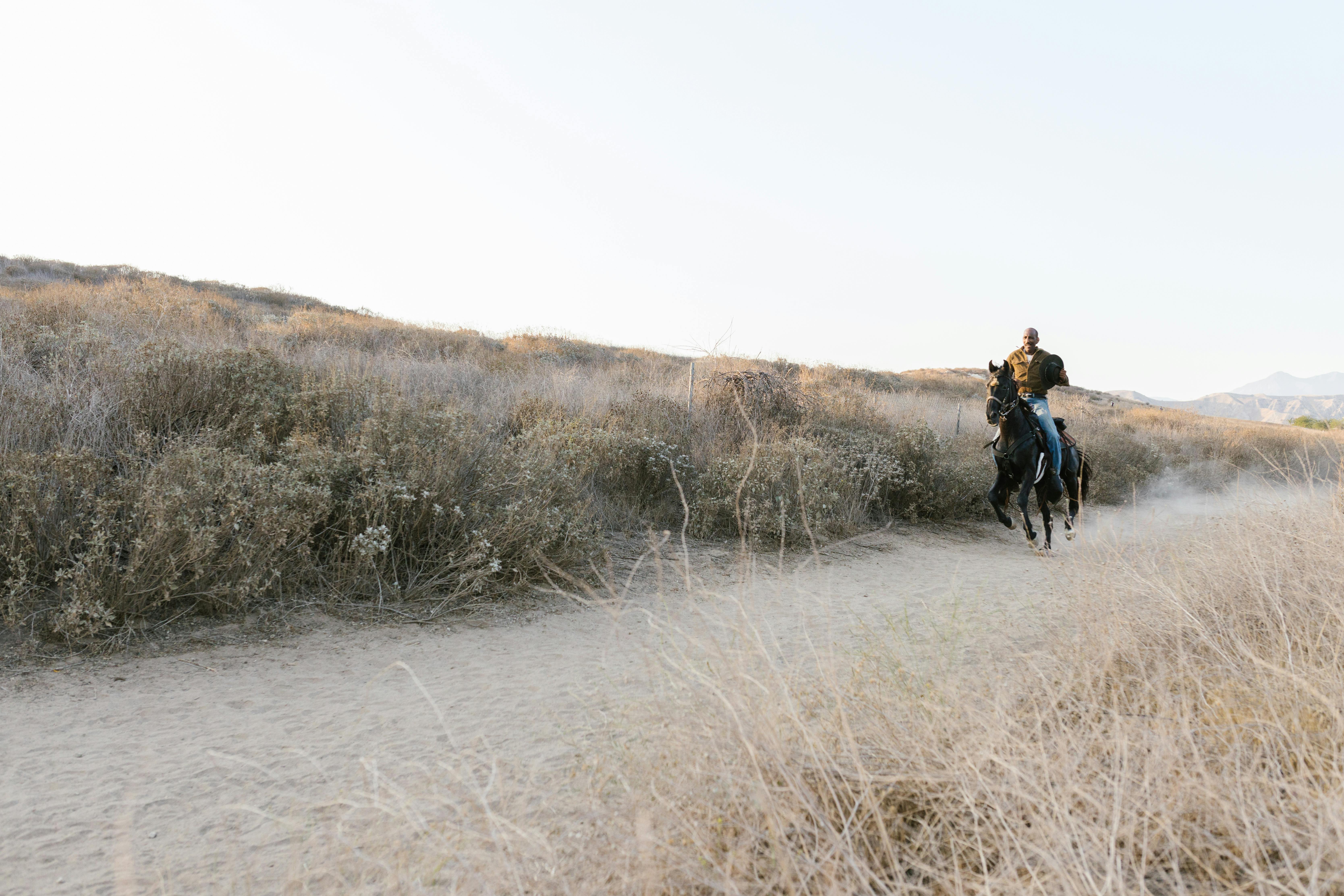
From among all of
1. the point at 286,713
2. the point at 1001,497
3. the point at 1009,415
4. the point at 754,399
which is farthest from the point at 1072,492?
the point at 286,713

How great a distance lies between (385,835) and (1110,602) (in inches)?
144

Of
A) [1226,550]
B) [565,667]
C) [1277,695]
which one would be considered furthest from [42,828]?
[1226,550]

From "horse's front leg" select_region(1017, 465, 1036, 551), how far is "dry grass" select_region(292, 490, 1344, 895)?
5.81 m

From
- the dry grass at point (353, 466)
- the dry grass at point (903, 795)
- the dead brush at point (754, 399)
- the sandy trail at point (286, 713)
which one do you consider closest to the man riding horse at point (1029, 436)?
the dry grass at point (353, 466)

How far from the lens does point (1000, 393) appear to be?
889cm

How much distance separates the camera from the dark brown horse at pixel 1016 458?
29.4 feet

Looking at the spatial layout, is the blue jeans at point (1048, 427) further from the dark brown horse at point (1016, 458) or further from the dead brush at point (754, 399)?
the dead brush at point (754, 399)

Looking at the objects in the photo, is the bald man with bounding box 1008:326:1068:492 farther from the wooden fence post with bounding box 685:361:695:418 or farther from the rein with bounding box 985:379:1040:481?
the wooden fence post with bounding box 685:361:695:418

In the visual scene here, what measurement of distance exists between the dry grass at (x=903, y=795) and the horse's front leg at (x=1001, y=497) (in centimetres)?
614

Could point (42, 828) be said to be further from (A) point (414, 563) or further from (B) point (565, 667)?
(A) point (414, 563)

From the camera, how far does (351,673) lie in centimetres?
490

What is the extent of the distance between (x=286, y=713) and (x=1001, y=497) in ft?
27.7

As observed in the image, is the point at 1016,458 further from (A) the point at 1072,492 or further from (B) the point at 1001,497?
(A) the point at 1072,492

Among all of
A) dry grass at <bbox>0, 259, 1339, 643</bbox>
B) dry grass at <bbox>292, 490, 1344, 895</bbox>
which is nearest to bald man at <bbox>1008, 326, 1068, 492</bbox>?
dry grass at <bbox>0, 259, 1339, 643</bbox>
